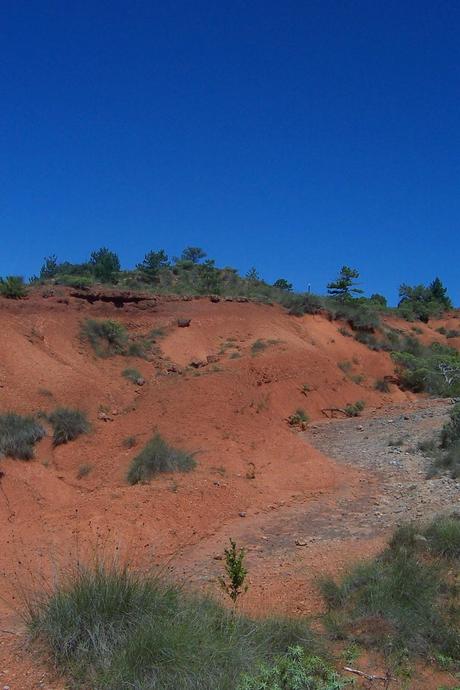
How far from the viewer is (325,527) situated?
28.1 ft

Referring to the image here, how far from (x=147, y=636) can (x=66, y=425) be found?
343 inches

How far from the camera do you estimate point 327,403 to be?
1923cm

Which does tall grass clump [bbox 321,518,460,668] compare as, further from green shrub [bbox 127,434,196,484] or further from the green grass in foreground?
green shrub [bbox 127,434,196,484]

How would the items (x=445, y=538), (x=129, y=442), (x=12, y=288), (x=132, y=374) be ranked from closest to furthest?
1. (x=445, y=538)
2. (x=129, y=442)
3. (x=132, y=374)
4. (x=12, y=288)

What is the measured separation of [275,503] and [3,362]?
811cm

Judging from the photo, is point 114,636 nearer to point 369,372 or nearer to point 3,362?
point 3,362

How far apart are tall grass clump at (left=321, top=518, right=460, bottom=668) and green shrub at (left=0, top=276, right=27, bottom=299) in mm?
15438

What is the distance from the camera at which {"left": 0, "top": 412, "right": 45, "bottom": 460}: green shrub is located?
1028 cm

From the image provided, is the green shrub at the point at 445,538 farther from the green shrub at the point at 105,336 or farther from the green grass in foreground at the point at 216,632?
the green shrub at the point at 105,336

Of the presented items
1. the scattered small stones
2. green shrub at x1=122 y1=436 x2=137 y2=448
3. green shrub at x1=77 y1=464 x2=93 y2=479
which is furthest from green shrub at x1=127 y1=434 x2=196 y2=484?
the scattered small stones

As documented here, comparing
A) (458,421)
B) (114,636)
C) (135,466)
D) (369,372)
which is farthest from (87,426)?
(369,372)

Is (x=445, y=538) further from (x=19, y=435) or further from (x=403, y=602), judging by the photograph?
(x=19, y=435)

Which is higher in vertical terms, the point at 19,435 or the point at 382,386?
the point at 382,386

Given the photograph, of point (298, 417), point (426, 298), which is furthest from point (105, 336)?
point (426, 298)
